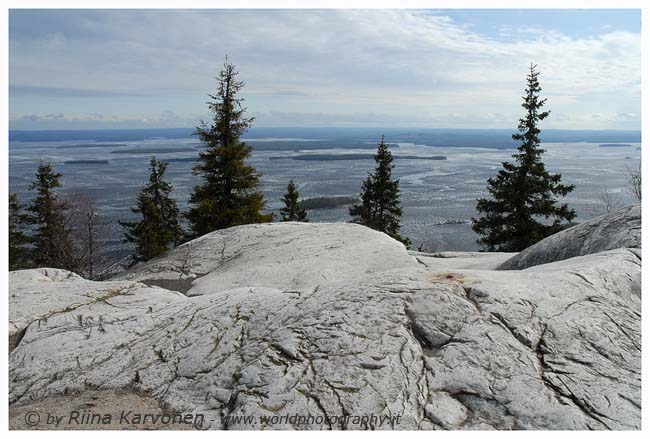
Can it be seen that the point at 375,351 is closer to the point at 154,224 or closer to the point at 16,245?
the point at 154,224

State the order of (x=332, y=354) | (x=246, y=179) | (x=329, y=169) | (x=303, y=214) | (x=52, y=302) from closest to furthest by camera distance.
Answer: (x=332, y=354)
(x=52, y=302)
(x=246, y=179)
(x=303, y=214)
(x=329, y=169)

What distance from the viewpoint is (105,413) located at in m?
6.27

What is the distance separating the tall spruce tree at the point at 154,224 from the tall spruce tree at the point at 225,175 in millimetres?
6119

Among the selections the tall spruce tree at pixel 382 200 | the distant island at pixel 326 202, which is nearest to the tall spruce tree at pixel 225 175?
the tall spruce tree at pixel 382 200

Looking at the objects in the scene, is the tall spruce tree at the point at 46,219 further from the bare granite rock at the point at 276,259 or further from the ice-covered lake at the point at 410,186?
the bare granite rock at the point at 276,259

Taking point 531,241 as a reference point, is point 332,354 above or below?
above

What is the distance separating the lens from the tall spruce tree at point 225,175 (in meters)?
28.8

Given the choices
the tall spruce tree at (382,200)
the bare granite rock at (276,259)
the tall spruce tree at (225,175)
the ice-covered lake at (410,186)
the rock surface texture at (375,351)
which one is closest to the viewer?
the rock surface texture at (375,351)

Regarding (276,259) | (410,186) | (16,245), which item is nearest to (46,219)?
(16,245)

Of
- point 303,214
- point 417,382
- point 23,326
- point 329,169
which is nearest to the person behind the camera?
point 417,382

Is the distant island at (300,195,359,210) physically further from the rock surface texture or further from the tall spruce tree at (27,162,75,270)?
the rock surface texture

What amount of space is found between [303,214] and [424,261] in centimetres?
3127

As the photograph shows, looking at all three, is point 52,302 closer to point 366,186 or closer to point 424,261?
point 424,261

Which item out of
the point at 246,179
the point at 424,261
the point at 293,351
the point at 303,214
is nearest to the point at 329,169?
the point at 303,214
